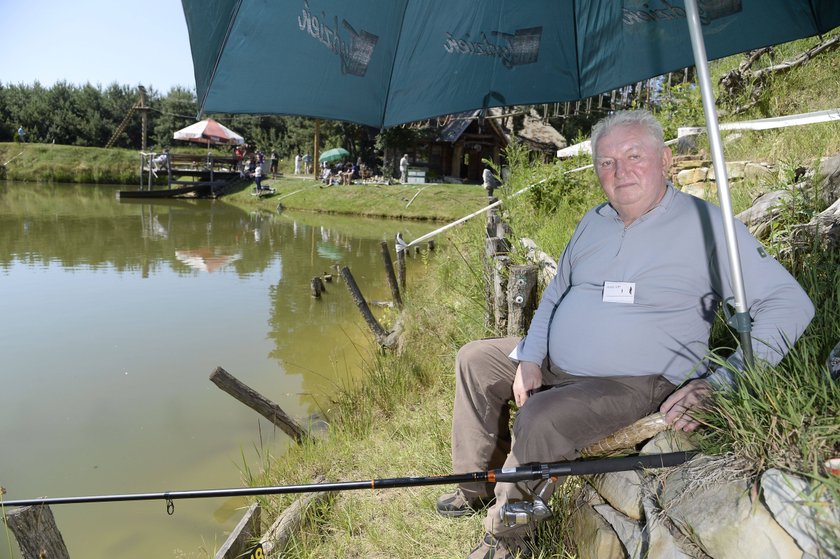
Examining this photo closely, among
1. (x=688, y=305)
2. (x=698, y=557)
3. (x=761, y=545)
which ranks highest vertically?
(x=688, y=305)

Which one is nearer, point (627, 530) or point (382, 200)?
point (627, 530)

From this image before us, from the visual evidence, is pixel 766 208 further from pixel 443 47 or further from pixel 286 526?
pixel 286 526

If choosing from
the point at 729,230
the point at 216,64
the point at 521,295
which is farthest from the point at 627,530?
the point at 216,64

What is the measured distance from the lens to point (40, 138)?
42.7 metres

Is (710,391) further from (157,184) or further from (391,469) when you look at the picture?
(157,184)

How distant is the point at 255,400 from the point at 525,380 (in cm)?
272

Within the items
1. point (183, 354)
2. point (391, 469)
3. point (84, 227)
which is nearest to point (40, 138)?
point (84, 227)

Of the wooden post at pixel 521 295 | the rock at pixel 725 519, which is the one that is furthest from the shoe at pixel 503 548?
the wooden post at pixel 521 295

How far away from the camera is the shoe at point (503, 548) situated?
2.12m

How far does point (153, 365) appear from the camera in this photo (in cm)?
716

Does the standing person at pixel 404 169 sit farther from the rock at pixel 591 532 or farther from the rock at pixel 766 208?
the rock at pixel 591 532

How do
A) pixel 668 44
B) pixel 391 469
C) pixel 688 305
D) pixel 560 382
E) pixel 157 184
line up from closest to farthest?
pixel 688 305 < pixel 560 382 < pixel 668 44 < pixel 391 469 < pixel 157 184

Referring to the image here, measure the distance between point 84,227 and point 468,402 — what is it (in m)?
19.1

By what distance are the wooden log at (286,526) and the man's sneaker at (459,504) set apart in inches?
23.5
